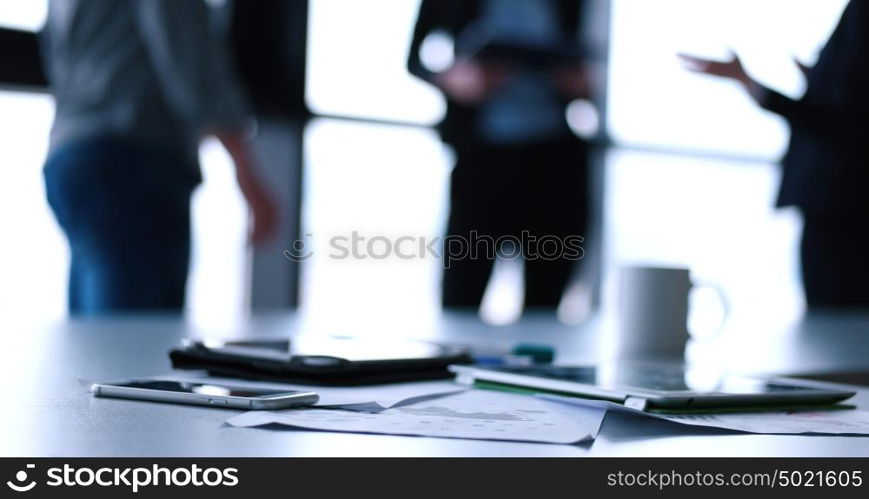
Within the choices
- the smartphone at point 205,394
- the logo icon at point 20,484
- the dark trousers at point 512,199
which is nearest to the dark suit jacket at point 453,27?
the dark trousers at point 512,199

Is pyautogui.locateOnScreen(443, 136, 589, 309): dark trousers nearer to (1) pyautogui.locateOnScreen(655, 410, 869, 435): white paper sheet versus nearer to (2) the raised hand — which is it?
(2) the raised hand

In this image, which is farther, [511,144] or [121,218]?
[511,144]

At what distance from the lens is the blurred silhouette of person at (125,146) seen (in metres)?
1.69

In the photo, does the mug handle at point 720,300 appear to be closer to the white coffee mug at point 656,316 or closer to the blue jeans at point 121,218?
the white coffee mug at point 656,316

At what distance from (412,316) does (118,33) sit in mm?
703

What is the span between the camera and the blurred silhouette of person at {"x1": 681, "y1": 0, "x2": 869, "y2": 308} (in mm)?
1955

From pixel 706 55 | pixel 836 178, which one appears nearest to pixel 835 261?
pixel 836 178

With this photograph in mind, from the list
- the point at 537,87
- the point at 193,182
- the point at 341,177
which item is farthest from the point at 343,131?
the point at 193,182

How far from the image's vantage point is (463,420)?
58 cm

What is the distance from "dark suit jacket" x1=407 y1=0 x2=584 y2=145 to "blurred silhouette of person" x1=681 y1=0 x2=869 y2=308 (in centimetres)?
103

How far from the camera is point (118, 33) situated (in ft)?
5.58

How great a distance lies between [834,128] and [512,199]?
0.94 m

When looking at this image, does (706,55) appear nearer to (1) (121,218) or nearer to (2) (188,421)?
(2) (188,421)

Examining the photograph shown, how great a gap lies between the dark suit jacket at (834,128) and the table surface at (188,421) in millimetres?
546
